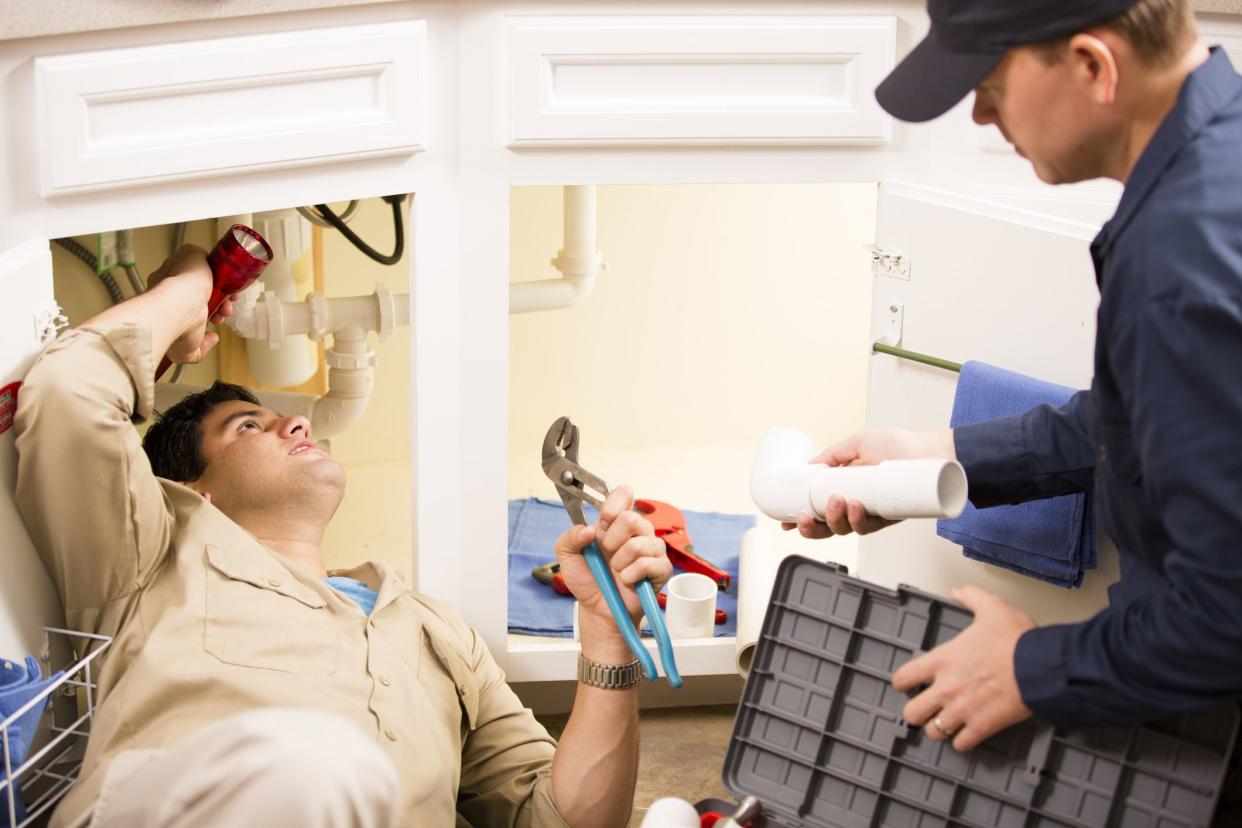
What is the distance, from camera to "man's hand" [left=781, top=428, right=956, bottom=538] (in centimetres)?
135

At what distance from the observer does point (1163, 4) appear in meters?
0.99

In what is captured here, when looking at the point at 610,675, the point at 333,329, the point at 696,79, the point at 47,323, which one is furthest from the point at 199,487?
the point at 696,79

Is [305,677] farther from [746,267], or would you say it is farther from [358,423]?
[746,267]

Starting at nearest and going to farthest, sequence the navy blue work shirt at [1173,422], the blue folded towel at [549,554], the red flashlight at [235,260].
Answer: the navy blue work shirt at [1173,422]
the red flashlight at [235,260]
the blue folded towel at [549,554]

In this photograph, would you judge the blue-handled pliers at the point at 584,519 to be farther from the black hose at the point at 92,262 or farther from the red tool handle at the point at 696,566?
the black hose at the point at 92,262

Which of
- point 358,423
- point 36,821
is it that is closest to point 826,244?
point 358,423

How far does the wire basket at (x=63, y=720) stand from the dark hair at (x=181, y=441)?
311 millimetres

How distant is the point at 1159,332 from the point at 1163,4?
0.25 metres

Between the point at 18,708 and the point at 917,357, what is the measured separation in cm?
109

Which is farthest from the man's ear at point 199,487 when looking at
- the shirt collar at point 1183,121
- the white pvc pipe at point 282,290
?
the shirt collar at point 1183,121

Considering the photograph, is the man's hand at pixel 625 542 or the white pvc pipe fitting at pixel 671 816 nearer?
the white pvc pipe fitting at pixel 671 816

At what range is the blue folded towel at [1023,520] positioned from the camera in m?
1.52

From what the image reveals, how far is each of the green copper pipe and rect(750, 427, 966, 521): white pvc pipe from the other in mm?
313

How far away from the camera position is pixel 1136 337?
96cm
